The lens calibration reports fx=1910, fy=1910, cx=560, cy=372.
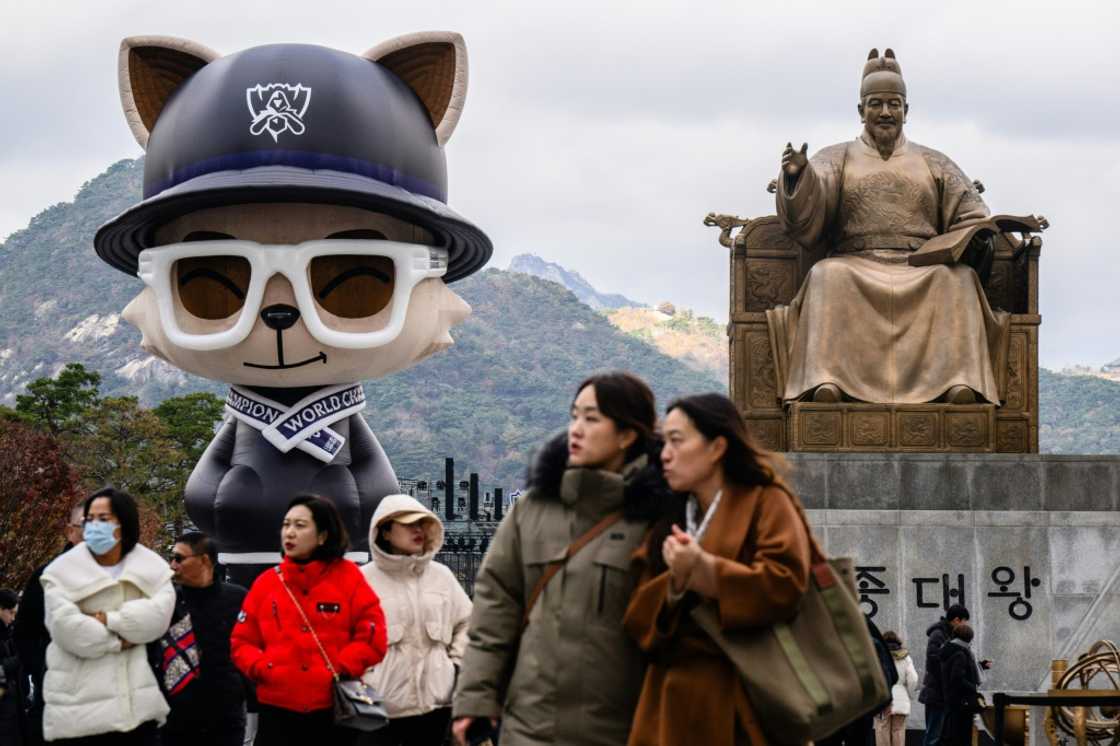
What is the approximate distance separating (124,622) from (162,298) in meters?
3.90

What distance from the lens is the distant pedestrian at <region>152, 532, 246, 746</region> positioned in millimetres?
6945

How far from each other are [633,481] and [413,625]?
233 cm

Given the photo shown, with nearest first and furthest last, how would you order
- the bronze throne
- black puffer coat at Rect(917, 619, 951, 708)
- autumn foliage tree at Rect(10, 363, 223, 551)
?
black puffer coat at Rect(917, 619, 951, 708) → the bronze throne → autumn foliage tree at Rect(10, 363, 223, 551)

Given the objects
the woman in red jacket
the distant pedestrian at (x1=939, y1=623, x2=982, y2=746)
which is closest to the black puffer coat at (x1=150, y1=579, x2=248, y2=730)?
the woman in red jacket

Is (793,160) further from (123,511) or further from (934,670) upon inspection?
(123,511)

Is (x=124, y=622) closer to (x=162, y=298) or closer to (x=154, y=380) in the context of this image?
(x=162, y=298)

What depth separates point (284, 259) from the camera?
9.72 metres

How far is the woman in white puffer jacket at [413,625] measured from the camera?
691 centimetres

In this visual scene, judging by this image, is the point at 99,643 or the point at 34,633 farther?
the point at 34,633

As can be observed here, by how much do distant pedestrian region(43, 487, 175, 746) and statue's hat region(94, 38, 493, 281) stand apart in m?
3.36

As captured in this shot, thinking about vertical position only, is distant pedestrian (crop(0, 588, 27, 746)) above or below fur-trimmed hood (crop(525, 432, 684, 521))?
below

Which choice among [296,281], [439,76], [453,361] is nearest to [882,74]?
[439,76]

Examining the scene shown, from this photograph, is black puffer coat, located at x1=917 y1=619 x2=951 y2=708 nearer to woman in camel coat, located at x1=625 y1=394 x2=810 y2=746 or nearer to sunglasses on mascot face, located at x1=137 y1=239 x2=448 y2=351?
sunglasses on mascot face, located at x1=137 y1=239 x2=448 y2=351

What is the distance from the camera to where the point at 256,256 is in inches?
383
